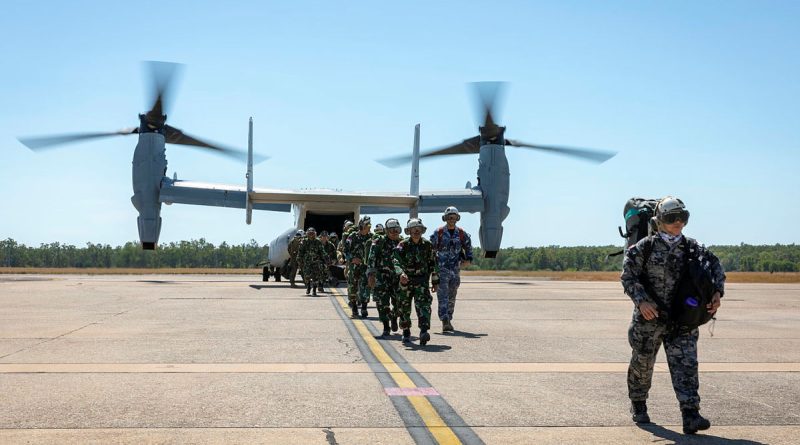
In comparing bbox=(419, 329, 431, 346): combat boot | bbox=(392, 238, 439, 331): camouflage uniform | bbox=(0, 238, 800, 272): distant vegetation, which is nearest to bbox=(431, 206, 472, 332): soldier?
bbox=(392, 238, 439, 331): camouflage uniform

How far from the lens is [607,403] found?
736 cm

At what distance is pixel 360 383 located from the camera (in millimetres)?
8375

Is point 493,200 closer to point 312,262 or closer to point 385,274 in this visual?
point 312,262

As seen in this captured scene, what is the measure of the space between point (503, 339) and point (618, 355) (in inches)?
84.4

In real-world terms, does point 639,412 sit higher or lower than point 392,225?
lower

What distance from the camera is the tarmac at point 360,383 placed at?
617 centimetres

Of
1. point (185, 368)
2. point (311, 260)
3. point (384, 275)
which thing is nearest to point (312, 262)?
point (311, 260)

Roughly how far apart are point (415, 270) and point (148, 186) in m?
23.4

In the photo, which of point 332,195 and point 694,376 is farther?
point 332,195

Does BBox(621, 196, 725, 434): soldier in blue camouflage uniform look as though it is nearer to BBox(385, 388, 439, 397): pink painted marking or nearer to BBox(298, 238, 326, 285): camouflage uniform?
BBox(385, 388, 439, 397): pink painted marking

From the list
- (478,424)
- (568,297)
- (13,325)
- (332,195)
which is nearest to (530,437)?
(478,424)

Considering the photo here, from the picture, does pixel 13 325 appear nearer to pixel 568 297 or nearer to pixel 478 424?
pixel 478 424

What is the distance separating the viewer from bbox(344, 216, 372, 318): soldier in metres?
16.3

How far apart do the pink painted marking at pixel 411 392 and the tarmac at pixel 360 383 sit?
0.06 ft
